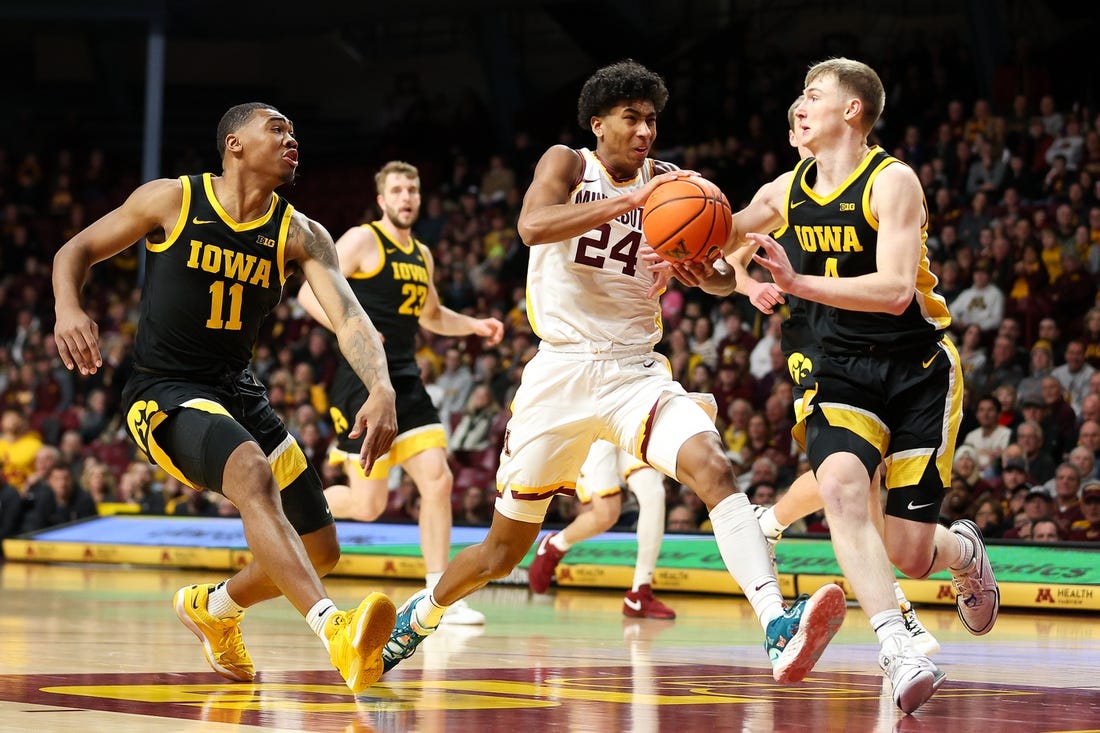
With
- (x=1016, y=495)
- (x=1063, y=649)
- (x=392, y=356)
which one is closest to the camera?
(x=1063, y=649)

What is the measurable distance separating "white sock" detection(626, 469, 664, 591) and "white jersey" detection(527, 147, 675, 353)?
4218 mm

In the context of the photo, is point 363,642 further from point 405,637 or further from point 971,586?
point 971,586

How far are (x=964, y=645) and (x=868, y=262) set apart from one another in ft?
10.4

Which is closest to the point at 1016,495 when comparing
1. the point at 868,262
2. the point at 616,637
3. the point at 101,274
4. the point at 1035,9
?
the point at 616,637

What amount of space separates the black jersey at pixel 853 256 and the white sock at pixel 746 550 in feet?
3.08

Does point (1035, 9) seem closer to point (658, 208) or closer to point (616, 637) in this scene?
point (616, 637)

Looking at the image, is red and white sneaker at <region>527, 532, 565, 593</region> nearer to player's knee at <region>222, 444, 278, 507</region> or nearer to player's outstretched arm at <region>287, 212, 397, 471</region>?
player's outstretched arm at <region>287, 212, 397, 471</region>

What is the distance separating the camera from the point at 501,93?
23656 mm

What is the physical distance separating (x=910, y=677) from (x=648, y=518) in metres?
5.17

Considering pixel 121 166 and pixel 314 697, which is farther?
pixel 121 166

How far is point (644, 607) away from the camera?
32.0 ft

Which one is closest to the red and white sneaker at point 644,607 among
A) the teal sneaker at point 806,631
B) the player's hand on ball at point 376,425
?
the player's hand on ball at point 376,425

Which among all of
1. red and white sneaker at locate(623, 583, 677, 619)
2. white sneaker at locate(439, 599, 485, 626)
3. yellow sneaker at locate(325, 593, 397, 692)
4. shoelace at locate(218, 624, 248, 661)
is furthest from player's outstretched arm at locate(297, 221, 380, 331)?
yellow sneaker at locate(325, 593, 397, 692)

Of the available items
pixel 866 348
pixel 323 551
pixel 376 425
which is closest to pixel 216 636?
pixel 323 551
